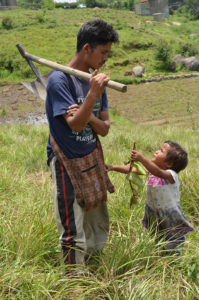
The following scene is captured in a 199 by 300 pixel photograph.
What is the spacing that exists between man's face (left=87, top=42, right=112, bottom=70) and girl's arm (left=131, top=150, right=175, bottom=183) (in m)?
0.59

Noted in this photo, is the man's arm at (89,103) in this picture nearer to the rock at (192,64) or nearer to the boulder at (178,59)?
the rock at (192,64)

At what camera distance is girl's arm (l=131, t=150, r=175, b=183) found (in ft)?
6.43

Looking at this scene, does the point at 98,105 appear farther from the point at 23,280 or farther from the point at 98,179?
the point at 23,280

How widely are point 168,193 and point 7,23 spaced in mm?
41310

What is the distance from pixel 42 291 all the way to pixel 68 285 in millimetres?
145

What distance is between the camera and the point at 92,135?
1858 mm

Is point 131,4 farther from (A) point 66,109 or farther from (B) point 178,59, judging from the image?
(A) point 66,109

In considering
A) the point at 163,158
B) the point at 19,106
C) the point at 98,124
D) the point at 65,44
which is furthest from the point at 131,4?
the point at 98,124

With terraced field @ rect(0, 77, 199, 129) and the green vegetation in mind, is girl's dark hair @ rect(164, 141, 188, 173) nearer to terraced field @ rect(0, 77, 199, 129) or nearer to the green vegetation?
terraced field @ rect(0, 77, 199, 129)

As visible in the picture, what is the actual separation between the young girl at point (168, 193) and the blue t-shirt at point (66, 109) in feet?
1.26

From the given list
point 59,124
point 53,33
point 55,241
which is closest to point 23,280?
point 55,241

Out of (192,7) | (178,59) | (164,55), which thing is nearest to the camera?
(164,55)

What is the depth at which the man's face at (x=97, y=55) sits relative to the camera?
1.74 meters

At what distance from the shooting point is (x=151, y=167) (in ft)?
6.48
